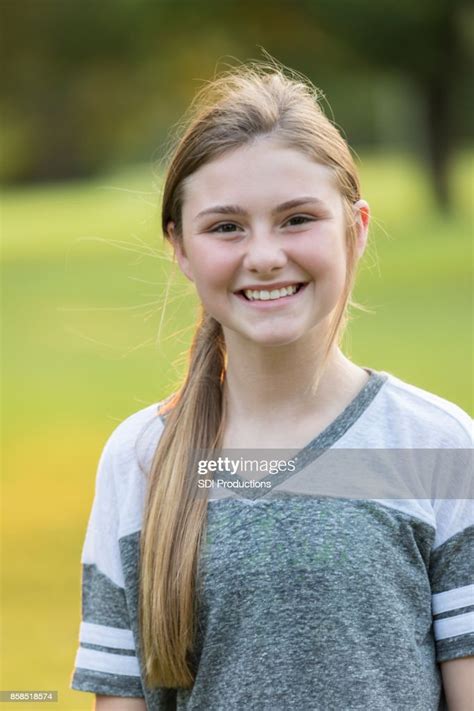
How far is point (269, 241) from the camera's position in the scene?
1833 mm

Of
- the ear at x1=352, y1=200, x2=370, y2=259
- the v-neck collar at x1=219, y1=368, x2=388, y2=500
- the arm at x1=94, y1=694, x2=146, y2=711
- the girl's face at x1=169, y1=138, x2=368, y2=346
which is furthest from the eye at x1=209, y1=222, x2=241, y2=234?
the arm at x1=94, y1=694, x2=146, y2=711

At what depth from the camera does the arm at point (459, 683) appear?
1.83 meters

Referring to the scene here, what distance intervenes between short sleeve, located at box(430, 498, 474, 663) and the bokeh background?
62 centimetres

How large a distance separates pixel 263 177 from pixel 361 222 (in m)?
0.23

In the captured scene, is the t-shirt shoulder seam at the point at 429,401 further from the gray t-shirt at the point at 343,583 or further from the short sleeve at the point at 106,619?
the short sleeve at the point at 106,619

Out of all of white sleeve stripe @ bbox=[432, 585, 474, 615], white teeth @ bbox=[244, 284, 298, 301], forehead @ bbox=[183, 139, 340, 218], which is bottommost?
white sleeve stripe @ bbox=[432, 585, 474, 615]

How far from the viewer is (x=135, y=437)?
2020 millimetres

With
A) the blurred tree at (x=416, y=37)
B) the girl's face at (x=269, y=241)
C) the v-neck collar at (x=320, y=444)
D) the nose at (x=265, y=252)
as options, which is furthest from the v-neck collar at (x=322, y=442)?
the blurred tree at (x=416, y=37)

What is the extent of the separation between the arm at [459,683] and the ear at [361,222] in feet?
2.13

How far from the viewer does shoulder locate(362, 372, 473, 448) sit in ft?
6.06

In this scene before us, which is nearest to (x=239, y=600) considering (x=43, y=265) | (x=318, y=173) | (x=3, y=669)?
(x=318, y=173)

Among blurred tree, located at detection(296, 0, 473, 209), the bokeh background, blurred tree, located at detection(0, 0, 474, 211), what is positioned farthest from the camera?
blurred tree, located at detection(0, 0, 474, 211)

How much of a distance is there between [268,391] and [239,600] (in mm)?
334
